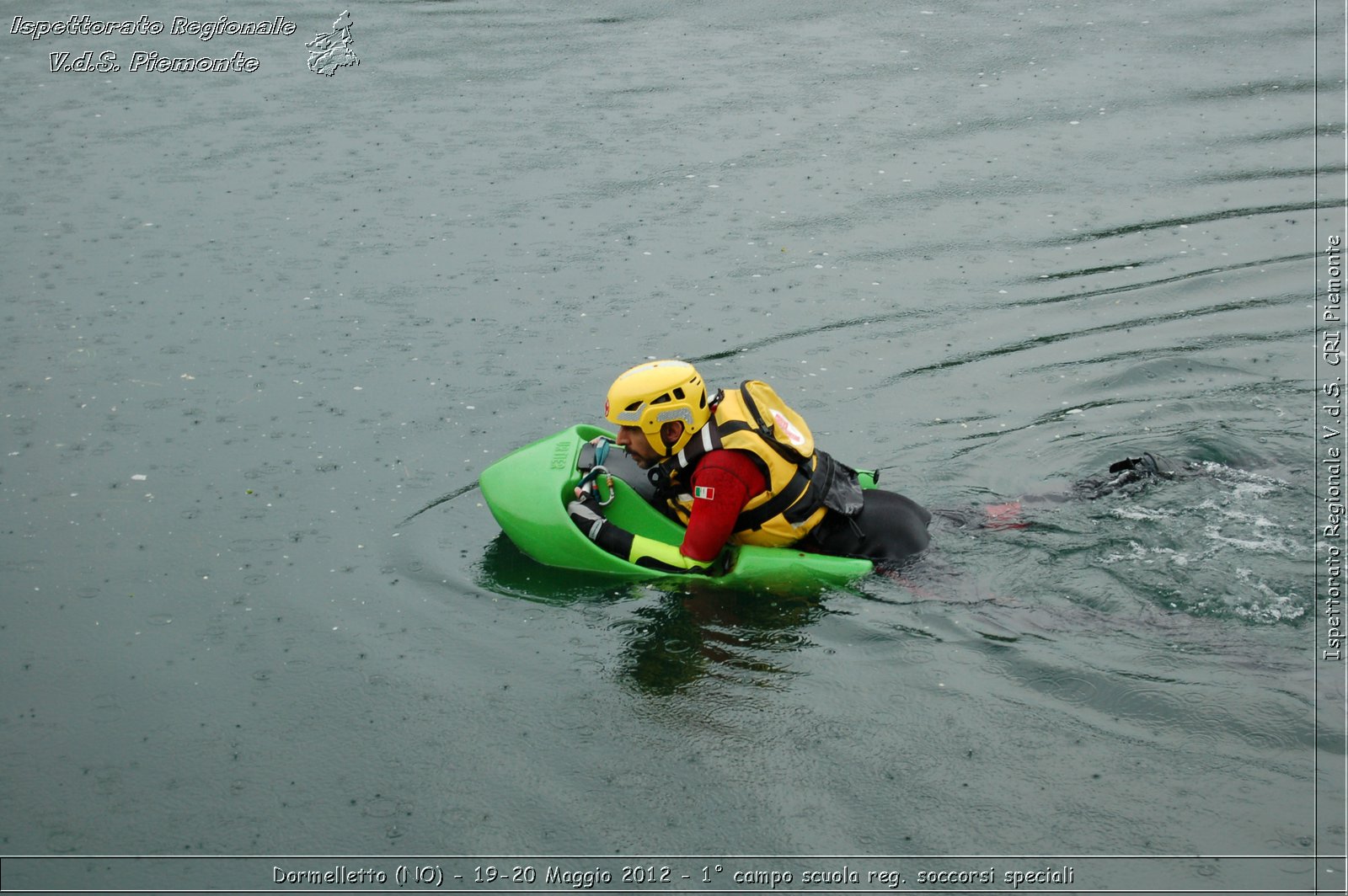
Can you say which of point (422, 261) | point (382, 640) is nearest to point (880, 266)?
point (422, 261)

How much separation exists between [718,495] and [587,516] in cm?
85

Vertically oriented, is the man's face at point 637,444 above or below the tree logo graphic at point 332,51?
below

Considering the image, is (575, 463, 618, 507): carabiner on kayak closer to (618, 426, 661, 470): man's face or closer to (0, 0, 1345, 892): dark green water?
(618, 426, 661, 470): man's face

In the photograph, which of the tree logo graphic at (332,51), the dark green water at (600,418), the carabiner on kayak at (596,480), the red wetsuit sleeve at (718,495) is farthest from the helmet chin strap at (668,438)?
the tree logo graphic at (332,51)

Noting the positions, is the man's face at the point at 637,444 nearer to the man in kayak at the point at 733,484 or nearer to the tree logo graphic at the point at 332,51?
the man in kayak at the point at 733,484

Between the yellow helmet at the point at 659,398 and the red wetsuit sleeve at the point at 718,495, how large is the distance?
23 cm

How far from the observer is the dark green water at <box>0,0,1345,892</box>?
5805 mm

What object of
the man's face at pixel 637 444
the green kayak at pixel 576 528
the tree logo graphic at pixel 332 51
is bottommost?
the green kayak at pixel 576 528

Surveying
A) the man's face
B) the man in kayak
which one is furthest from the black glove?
the man's face

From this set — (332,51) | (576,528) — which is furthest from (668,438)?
(332,51)

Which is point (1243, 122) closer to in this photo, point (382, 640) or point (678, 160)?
point (678, 160)

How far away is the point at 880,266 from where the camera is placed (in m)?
10.8

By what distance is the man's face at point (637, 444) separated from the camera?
270 inches

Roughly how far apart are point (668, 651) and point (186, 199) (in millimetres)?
7690
